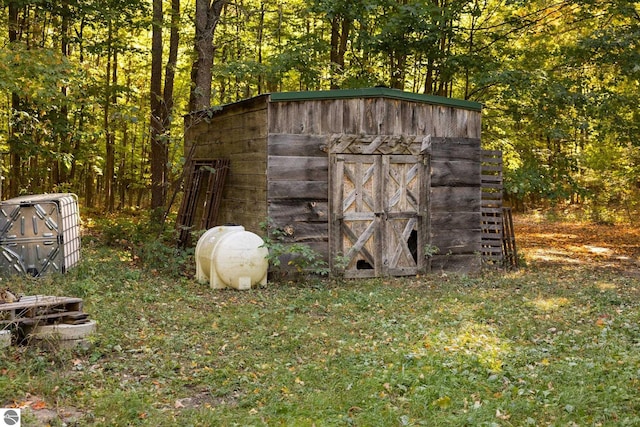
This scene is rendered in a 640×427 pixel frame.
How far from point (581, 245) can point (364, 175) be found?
10.9 m

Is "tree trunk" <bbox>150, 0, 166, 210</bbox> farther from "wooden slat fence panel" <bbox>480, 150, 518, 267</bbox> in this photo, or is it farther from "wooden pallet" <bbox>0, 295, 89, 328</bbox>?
"wooden pallet" <bbox>0, 295, 89, 328</bbox>

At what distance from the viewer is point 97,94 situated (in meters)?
19.6

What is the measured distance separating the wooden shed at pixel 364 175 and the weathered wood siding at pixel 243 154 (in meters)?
0.02

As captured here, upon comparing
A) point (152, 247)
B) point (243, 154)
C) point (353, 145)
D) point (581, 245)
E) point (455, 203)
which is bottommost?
point (581, 245)

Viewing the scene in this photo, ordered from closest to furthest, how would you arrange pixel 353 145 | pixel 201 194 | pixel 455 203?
pixel 353 145
pixel 455 203
pixel 201 194

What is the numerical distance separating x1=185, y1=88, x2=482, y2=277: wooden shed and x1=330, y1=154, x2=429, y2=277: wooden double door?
0.07ft

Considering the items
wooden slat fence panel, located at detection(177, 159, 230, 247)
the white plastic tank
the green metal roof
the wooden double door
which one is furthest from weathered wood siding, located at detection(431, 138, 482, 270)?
wooden slat fence panel, located at detection(177, 159, 230, 247)

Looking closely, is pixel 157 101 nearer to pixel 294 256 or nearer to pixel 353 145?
pixel 353 145

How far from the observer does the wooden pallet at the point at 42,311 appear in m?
6.59

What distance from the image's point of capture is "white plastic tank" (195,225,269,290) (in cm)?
1090

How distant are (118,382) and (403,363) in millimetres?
2857

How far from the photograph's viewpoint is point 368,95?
491 inches

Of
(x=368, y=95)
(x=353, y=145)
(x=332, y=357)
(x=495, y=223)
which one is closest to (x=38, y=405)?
(x=332, y=357)

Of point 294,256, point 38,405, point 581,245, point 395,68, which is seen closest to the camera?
point 38,405
